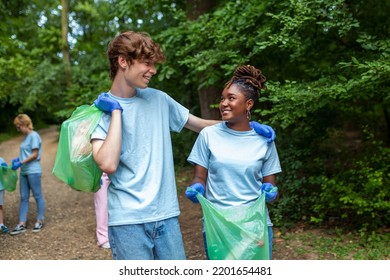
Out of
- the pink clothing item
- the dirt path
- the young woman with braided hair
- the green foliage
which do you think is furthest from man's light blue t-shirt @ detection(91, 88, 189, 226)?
the pink clothing item

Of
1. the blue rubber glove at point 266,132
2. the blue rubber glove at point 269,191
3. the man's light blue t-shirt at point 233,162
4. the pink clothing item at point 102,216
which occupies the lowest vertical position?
the pink clothing item at point 102,216

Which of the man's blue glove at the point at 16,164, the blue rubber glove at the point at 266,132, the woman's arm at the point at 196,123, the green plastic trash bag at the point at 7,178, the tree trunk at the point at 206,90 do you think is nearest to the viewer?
the blue rubber glove at the point at 266,132

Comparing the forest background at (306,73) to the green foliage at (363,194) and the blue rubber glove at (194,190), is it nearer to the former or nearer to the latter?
the green foliage at (363,194)

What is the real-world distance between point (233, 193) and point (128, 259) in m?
0.66

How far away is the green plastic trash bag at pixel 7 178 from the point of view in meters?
6.03

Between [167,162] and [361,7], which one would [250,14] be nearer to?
[361,7]

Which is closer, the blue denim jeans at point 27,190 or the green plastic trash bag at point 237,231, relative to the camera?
the green plastic trash bag at point 237,231

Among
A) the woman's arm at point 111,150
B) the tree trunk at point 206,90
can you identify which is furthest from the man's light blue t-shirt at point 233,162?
the tree trunk at point 206,90

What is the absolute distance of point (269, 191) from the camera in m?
2.44

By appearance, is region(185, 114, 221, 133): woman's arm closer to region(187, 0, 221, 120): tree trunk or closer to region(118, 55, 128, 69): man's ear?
region(118, 55, 128, 69): man's ear

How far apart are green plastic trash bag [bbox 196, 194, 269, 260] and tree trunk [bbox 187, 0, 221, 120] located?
4473 millimetres
